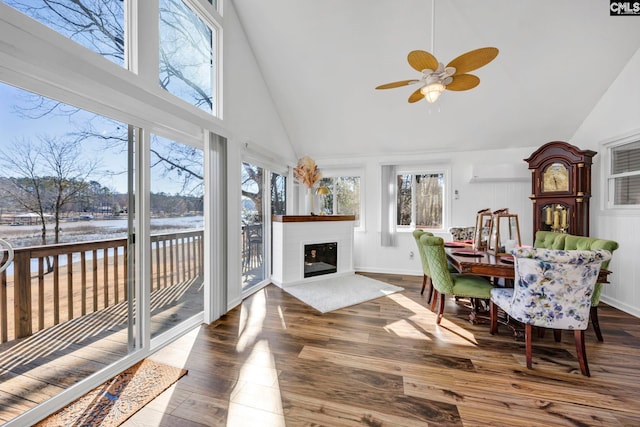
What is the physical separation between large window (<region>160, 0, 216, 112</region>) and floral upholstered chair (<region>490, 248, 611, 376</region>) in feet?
10.7

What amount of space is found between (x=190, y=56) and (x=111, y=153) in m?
1.38

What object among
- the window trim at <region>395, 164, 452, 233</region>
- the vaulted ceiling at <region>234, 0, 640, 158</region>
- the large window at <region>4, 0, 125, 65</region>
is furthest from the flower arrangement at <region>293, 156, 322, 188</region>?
the large window at <region>4, 0, 125, 65</region>

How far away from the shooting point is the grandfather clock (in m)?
3.51

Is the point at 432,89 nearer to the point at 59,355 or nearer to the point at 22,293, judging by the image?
the point at 22,293

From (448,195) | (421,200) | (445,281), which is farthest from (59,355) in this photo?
(448,195)

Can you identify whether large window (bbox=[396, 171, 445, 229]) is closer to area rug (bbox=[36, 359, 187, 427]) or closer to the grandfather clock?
the grandfather clock

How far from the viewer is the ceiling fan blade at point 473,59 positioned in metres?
1.84

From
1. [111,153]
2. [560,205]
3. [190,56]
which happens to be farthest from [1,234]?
[560,205]

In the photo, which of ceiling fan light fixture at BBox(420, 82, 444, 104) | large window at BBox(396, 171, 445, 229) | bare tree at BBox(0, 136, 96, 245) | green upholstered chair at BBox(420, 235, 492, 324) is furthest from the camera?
large window at BBox(396, 171, 445, 229)

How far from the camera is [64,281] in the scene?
1.81 metres

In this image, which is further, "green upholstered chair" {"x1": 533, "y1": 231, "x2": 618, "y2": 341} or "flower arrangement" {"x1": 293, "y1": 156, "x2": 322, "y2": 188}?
"flower arrangement" {"x1": 293, "y1": 156, "x2": 322, "y2": 188}

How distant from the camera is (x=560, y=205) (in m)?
3.69

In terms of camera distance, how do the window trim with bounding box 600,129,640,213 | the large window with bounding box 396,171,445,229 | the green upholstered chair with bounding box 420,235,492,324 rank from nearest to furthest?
the green upholstered chair with bounding box 420,235,492,324
the window trim with bounding box 600,129,640,213
the large window with bounding box 396,171,445,229

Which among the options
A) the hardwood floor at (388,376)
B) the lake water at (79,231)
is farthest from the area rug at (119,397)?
the lake water at (79,231)
